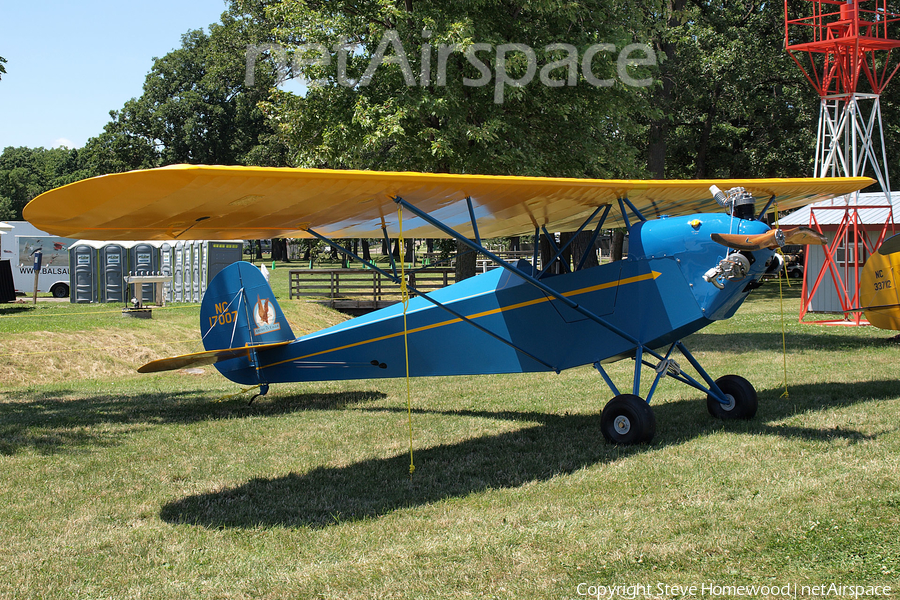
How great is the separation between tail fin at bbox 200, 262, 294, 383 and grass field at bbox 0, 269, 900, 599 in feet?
2.21

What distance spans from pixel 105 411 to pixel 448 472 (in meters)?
5.46

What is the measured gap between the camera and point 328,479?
6.20 metres

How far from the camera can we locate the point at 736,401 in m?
7.82

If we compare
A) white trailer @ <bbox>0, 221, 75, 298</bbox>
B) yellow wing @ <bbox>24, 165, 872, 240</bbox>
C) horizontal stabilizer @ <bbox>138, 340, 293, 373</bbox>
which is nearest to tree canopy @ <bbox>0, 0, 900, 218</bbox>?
yellow wing @ <bbox>24, 165, 872, 240</bbox>

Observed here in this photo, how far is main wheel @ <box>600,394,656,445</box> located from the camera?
673 centimetres

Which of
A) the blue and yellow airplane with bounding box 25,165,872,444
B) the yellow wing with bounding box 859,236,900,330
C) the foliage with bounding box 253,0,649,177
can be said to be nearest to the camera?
the blue and yellow airplane with bounding box 25,165,872,444

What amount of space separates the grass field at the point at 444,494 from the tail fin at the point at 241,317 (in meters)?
0.67

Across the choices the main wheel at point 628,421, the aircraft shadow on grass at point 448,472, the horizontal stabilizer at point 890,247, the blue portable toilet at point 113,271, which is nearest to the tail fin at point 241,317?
the aircraft shadow on grass at point 448,472

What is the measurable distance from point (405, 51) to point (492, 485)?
1043cm

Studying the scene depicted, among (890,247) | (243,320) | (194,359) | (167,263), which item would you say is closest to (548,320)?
(194,359)

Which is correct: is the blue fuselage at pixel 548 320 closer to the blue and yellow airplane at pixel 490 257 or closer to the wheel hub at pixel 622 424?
the blue and yellow airplane at pixel 490 257

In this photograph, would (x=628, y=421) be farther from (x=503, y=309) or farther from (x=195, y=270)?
(x=195, y=270)

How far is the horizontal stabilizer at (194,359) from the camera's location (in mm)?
7527

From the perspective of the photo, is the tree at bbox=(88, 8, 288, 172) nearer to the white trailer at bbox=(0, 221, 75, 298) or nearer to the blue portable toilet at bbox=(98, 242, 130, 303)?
the white trailer at bbox=(0, 221, 75, 298)
